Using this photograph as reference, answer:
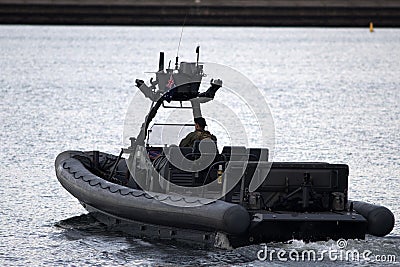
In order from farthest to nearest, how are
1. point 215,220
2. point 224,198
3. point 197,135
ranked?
point 197,135
point 224,198
point 215,220

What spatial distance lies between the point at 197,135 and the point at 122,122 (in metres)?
21.0

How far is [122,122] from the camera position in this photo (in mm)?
38969

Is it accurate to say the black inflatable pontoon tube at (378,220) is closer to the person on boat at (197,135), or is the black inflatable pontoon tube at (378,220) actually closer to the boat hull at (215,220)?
the boat hull at (215,220)

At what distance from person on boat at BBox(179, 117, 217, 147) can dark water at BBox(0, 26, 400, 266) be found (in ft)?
5.17

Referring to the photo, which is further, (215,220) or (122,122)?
(122,122)

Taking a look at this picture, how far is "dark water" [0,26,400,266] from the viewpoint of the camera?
18.0 meters

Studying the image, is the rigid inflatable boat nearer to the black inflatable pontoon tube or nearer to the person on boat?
the black inflatable pontoon tube

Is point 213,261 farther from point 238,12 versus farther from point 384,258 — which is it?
point 238,12

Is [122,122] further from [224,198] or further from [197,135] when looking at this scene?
[224,198]

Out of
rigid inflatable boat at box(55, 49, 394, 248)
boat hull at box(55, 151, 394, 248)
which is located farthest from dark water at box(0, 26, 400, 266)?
rigid inflatable boat at box(55, 49, 394, 248)

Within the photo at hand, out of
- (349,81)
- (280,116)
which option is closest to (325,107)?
(280,116)

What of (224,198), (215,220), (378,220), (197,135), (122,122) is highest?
(122,122)

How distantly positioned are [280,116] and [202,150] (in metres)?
24.6

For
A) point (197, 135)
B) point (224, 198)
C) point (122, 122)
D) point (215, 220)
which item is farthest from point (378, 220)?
point (122, 122)
